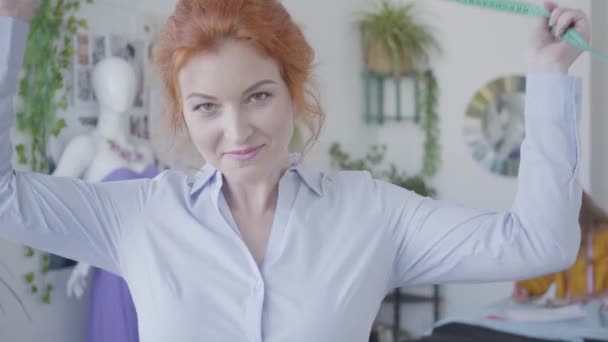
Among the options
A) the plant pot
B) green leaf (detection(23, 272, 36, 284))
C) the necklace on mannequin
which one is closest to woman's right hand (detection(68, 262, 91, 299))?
green leaf (detection(23, 272, 36, 284))

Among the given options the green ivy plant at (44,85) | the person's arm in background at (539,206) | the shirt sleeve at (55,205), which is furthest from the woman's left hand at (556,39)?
the green ivy plant at (44,85)

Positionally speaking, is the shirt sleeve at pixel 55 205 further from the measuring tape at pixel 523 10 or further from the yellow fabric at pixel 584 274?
the yellow fabric at pixel 584 274

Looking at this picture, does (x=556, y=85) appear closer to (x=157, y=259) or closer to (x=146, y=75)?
(x=157, y=259)

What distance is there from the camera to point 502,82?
449 centimetres

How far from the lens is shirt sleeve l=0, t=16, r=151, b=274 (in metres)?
0.92

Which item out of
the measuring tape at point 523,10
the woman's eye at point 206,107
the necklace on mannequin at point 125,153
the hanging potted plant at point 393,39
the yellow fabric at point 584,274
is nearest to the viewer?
the measuring tape at point 523,10

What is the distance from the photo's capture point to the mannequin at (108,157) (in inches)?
94.1

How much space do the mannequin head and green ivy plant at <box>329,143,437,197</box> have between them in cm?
186

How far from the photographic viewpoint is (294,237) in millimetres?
1045

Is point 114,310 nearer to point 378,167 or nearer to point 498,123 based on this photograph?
point 378,167

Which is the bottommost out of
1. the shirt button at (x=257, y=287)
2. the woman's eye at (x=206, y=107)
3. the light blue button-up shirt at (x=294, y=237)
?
the shirt button at (x=257, y=287)

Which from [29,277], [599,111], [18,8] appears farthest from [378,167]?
[18,8]

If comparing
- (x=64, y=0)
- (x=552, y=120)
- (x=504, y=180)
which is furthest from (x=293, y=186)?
(x=504, y=180)

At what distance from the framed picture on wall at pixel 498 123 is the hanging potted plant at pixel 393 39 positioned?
17.4 inches
